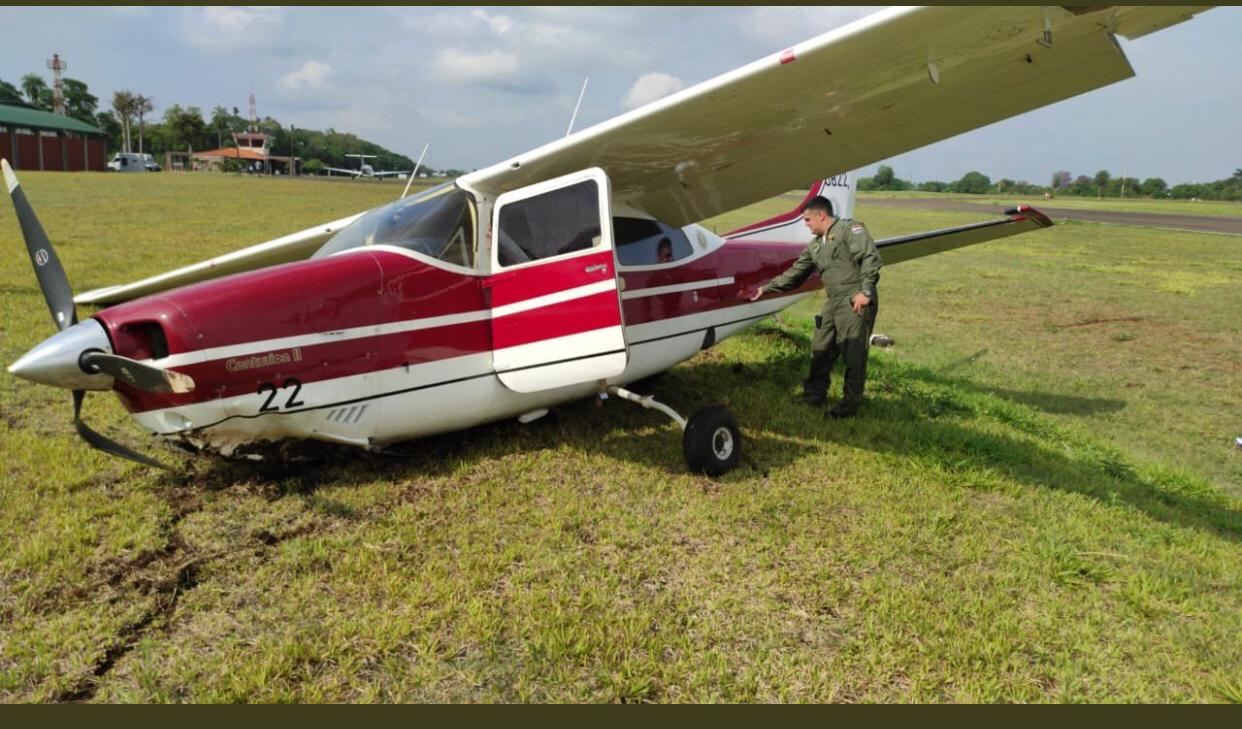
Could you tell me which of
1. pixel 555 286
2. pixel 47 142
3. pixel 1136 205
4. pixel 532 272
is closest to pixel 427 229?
pixel 532 272

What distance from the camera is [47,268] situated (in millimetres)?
3873

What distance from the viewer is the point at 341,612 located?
319 cm

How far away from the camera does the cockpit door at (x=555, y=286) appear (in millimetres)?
4430

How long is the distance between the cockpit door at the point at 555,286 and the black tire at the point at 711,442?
787mm

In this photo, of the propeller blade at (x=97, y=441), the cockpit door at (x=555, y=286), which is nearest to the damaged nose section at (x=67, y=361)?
the propeller blade at (x=97, y=441)

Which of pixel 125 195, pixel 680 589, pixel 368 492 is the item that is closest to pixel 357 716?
pixel 680 589

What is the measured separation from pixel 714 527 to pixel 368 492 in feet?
6.97

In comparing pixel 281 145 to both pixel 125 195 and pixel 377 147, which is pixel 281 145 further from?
pixel 125 195

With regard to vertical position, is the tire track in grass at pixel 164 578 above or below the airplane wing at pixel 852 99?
below

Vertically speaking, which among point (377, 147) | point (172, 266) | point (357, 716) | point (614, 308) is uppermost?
point (377, 147)

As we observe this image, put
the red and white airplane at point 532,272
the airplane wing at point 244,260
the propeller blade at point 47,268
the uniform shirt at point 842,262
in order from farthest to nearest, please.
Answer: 1. the airplane wing at point 244,260
2. the uniform shirt at point 842,262
3. the propeller blade at point 47,268
4. the red and white airplane at point 532,272

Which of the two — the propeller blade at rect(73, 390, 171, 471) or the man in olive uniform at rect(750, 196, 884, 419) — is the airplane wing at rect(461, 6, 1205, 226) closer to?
the man in olive uniform at rect(750, 196, 884, 419)

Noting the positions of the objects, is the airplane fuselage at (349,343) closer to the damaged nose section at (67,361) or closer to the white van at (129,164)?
the damaged nose section at (67,361)

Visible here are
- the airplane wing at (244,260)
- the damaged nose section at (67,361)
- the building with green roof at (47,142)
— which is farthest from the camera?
the building with green roof at (47,142)
